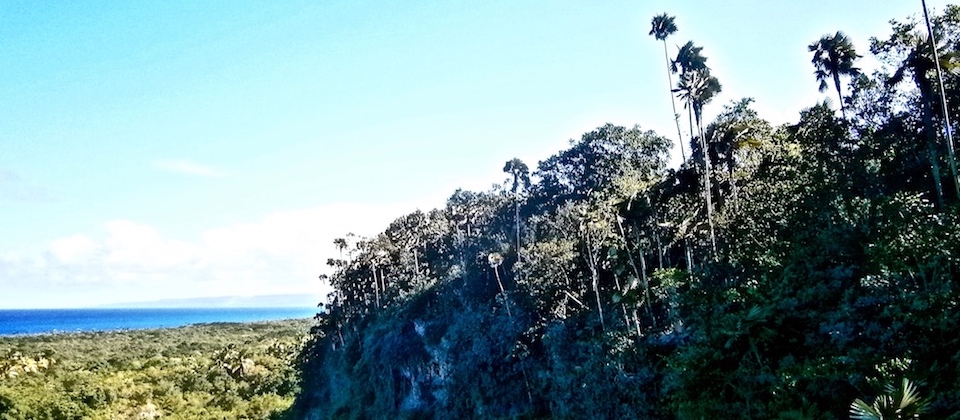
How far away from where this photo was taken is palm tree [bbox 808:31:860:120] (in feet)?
102

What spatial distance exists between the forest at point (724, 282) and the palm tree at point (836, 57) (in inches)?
3.9

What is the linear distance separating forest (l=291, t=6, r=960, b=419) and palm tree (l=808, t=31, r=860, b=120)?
100 mm

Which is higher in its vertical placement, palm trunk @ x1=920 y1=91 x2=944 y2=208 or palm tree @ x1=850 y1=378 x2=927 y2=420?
palm trunk @ x1=920 y1=91 x2=944 y2=208

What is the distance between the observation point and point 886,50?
2650 cm

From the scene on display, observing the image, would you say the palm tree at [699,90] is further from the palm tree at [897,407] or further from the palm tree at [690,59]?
the palm tree at [897,407]

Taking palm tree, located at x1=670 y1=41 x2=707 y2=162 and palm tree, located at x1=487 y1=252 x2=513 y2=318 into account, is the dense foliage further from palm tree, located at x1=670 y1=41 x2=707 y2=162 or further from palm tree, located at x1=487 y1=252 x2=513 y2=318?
palm tree, located at x1=670 y1=41 x2=707 y2=162

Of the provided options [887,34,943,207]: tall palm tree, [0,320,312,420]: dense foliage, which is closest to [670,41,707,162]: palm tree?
[887,34,943,207]: tall palm tree

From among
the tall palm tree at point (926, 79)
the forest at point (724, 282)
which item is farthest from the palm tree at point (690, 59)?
the tall palm tree at point (926, 79)

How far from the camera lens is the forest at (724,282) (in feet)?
58.4

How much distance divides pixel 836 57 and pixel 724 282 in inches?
615

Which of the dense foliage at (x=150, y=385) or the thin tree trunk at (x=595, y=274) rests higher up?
the thin tree trunk at (x=595, y=274)

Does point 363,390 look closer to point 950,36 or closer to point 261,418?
point 261,418

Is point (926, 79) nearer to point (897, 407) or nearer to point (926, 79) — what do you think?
point (926, 79)

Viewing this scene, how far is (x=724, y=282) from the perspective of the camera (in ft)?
81.7
